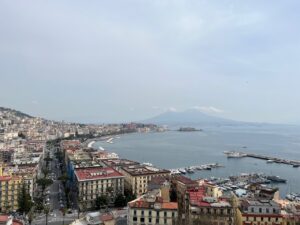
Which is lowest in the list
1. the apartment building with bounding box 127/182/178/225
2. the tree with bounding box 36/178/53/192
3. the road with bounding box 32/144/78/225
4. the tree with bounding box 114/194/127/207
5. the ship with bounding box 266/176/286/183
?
the ship with bounding box 266/176/286/183

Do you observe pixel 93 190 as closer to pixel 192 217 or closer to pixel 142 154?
pixel 192 217

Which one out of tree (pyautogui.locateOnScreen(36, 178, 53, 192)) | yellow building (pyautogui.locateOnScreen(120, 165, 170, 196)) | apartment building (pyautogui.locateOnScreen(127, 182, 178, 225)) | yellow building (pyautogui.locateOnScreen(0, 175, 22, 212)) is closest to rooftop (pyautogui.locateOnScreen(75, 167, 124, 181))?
yellow building (pyautogui.locateOnScreen(120, 165, 170, 196))

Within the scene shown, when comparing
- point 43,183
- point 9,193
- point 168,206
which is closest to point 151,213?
point 168,206

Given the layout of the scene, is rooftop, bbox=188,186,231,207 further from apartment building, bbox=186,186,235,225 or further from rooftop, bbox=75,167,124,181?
rooftop, bbox=75,167,124,181

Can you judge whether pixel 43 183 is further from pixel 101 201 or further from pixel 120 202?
pixel 120 202

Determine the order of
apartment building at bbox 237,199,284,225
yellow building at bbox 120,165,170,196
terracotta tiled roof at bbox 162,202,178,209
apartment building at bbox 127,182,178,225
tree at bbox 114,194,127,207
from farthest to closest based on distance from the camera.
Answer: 1. yellow building at bbox 120,165,170,196
2. tree at bbox 114,194,127,207
3. terracotta tiled roof at bbox 162,202,178,209
4. apartment building at bbox 127,182,178,225
5. apartment building at bbox 237,199,284,225

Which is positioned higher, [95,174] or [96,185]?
[95,174]

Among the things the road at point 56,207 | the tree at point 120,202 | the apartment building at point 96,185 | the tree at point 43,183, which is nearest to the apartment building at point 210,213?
the road at point 56,207

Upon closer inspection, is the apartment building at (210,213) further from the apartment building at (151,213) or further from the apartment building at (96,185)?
the apartment building at (96,185)

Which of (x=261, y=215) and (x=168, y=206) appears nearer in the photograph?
(x=261, y=215)

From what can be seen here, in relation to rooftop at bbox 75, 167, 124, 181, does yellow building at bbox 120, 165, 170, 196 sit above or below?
below

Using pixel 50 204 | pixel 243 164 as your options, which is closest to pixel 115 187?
pixel 50 204
